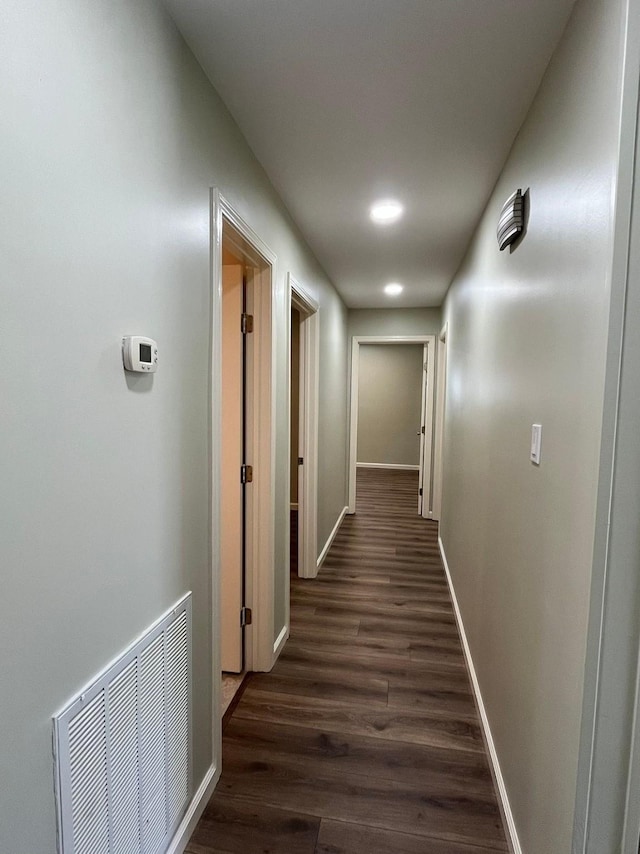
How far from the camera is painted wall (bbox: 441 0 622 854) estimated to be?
3.12 feet

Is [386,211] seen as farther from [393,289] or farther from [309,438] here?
[393,289]

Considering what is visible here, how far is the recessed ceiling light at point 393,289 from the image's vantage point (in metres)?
4.21

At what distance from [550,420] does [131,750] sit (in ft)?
4.45

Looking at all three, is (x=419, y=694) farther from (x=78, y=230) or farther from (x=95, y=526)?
(x=78, y=230)

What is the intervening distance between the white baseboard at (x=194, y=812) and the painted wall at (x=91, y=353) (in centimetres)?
12

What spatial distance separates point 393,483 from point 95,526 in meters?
6.84

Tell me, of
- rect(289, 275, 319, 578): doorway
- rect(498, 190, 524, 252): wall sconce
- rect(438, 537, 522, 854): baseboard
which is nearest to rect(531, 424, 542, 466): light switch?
rect(498, 190, 524, 252): wall sconce

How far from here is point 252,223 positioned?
1938mm

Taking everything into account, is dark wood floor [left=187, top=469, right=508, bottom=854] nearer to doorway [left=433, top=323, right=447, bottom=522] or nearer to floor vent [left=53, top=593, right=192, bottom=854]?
floor vent [left=53, top=593, right=192, bottom=854]

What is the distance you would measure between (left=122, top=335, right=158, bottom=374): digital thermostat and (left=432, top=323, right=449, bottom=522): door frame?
153 inches

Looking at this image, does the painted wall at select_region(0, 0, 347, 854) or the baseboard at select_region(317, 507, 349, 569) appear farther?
the baseboard at select_region(317, 507, 349, 569)

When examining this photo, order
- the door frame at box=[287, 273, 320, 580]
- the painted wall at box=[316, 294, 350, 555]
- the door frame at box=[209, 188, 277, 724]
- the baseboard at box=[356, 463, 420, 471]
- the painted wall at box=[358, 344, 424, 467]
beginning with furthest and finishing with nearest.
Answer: the baseboard at box=[356, 463, 420, 471] < the painted wall at box=[358, 344, 424, 467] < the painted wall at box=[316, 294, 350, 555] < the door frame at box=[287, 273, 320, 580] < the door frame at box=[209, 188, 277, 724]

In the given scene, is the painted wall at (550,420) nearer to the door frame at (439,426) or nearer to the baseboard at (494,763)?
the baseboard at (494,763)

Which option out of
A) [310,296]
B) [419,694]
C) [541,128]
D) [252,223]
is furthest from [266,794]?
[310,296]
